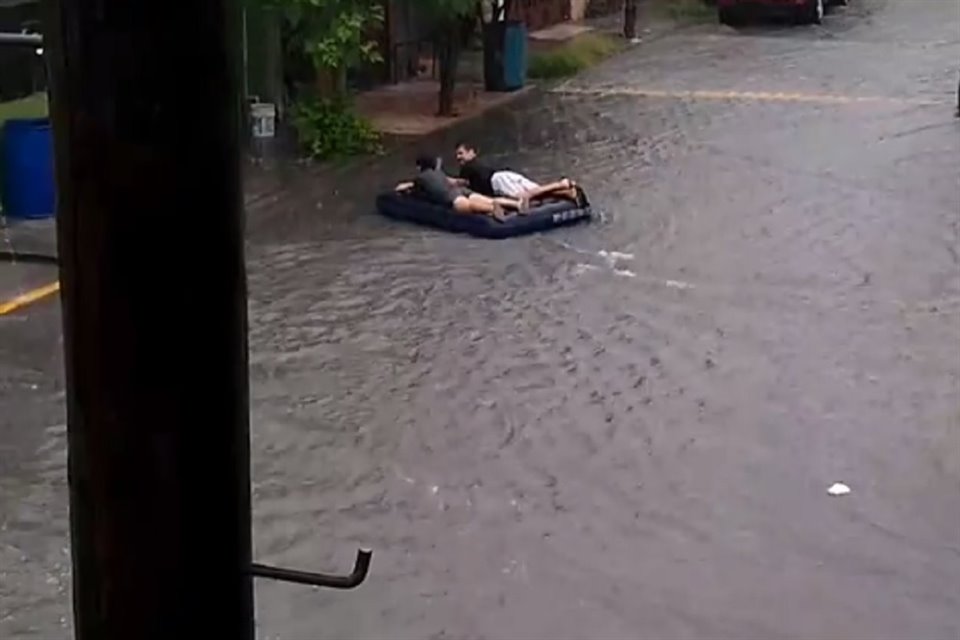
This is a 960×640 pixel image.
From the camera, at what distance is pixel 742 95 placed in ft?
64.6

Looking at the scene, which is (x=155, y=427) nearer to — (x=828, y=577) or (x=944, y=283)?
(x=828, y=577)

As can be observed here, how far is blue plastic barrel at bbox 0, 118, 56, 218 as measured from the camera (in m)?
11.7

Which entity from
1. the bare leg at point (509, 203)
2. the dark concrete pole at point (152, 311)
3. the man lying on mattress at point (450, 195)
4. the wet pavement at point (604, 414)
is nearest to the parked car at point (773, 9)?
the wet pavement at point (604, 414)

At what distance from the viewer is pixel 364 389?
8805mm

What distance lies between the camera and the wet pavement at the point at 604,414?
6.34 metres

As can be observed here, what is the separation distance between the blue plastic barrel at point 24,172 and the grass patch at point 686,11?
17389 mm

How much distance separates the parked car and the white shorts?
1530cm

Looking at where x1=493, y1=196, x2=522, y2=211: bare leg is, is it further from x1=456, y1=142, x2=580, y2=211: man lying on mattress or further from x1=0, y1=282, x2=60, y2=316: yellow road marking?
A: x1=0, y1=282, x2=60, y2=316: yellow road marking

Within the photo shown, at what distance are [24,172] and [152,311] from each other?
1090cm

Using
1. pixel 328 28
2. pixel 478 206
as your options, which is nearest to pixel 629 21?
pixel 328 28

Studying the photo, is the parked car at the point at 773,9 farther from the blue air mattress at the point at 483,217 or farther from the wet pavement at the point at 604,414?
the blue air mattress at the point at 483,217

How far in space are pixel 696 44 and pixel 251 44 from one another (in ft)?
36.0

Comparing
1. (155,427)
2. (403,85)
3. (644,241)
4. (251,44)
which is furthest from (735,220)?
(155,427)

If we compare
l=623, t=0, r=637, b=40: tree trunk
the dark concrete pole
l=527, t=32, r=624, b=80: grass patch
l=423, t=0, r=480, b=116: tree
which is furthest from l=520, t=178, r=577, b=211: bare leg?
l=623, t=0, r=637, b=40: tree trunk
